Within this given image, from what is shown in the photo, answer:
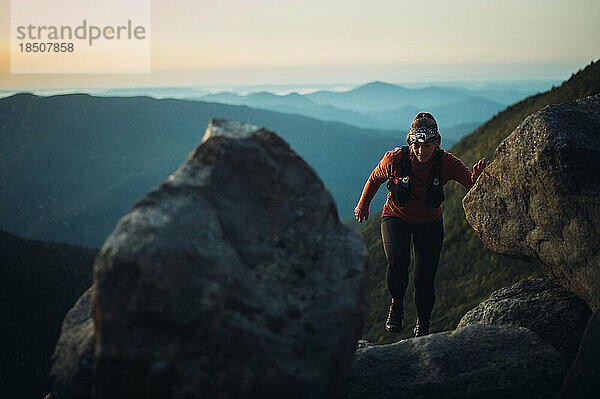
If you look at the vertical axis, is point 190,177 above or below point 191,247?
above

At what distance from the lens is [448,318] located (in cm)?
1728

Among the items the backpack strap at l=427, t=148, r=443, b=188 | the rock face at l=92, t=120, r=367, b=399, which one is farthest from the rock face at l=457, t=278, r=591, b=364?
the rock face at l=92, t=120, r=367, b=399

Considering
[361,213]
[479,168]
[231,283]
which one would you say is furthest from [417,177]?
[231,283]

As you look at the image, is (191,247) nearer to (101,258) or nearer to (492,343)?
(101,258)

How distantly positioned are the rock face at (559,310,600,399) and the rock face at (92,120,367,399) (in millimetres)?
2502

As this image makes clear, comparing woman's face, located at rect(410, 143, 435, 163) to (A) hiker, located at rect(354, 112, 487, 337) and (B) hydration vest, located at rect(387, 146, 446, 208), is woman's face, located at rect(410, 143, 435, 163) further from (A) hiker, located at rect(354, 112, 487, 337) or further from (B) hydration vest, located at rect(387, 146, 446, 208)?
(B) hydration vest, located at rect(387, 146, 446, 208)

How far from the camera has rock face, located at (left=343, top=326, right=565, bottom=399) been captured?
672cm

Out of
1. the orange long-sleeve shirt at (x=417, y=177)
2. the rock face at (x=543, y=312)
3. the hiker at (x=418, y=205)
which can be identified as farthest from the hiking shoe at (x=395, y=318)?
the rock face at (x=543, y=312)

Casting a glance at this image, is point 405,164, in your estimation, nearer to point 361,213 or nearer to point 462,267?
point 361,213

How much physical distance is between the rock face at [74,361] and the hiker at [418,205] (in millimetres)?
5000

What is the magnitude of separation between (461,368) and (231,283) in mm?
4272

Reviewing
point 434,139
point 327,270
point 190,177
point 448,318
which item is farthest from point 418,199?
point 448,318

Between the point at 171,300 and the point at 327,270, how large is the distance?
5.89 feet

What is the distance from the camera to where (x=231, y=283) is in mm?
4582
